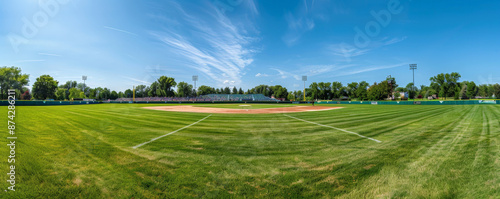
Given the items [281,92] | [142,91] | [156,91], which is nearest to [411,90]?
[281,92]

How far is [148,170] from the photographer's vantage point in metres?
3.25

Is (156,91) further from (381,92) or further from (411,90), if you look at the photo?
(411,90)

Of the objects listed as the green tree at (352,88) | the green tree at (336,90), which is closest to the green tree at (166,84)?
the green tree at (336,90)

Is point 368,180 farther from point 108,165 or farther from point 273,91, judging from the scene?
point 273,91

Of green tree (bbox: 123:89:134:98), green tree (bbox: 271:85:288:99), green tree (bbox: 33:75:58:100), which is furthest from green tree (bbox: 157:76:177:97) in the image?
green tree (bbox: 271:85:288:99)

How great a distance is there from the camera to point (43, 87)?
68.5m

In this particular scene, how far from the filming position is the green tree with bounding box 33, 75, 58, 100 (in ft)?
219

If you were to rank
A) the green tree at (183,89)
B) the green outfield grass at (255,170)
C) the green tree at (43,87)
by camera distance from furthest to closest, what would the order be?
the green tree at (183,89), the green tree at (43,87), the green outfield grass at (255,170)

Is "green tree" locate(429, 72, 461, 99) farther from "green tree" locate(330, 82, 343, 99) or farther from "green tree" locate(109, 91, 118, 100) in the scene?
"green tree" locate(109, 91, 118, 100)

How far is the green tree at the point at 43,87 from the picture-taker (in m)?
66.7

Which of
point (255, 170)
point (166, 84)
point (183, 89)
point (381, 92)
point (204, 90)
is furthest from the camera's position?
point (204, 90)

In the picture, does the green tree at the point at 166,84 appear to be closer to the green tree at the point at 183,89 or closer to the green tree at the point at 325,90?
the green tree at the point at 183,89

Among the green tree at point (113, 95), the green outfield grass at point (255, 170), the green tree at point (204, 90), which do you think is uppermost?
the green tree at point (204, 90)

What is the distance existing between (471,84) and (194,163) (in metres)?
130
